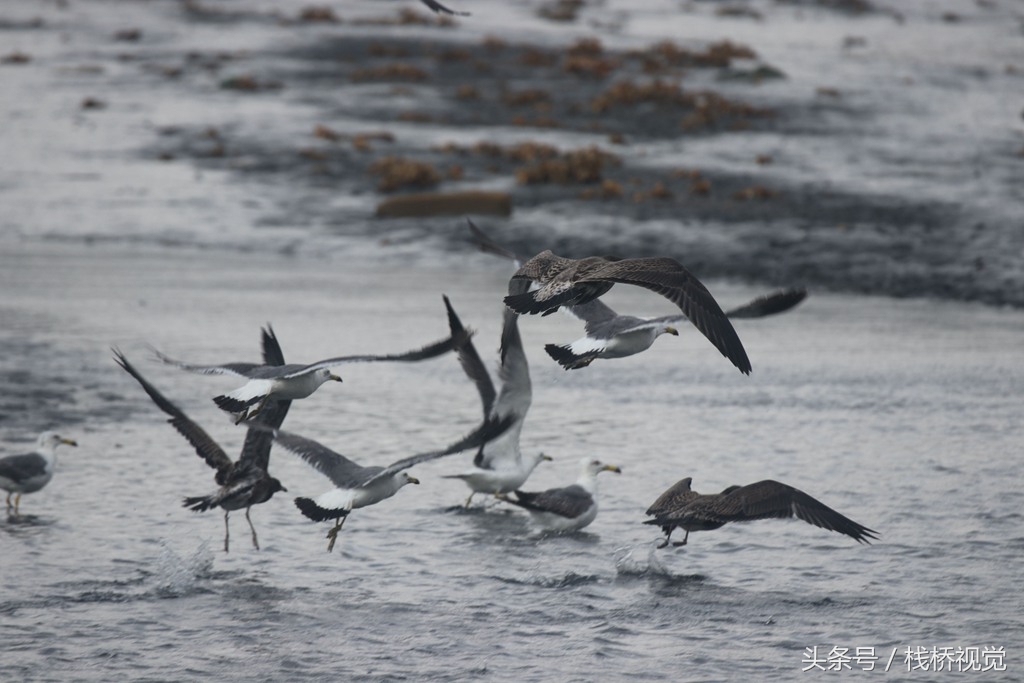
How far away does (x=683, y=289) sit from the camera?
8.81m

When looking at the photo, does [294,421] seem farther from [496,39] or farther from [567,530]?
[496,39]

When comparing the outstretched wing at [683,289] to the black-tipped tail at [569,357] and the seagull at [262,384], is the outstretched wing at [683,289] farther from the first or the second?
the seagull at [262,384]

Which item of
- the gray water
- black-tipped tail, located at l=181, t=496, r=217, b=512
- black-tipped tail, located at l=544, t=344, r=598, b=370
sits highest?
black-tipped tail, located at l=544, t=344, r=598, b=370

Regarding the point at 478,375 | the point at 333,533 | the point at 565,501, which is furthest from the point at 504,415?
the point at 333,533

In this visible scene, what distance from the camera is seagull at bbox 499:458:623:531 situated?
34.6 ft

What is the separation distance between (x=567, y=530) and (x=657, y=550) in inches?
37.3

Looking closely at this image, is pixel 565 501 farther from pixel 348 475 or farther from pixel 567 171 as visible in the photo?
pixel 567 171

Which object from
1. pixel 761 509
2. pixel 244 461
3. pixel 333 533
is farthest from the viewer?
pixel 244 461

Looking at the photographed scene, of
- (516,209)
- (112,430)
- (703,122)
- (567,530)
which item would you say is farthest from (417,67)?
(567,530)

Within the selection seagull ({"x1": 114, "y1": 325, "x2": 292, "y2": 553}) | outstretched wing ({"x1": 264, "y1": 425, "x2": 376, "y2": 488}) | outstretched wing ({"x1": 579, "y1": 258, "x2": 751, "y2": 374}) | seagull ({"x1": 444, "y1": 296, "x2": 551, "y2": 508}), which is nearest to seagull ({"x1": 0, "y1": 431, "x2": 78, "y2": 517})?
seagull ({"x1": 114, "y1": 325, "x2": 292, "y2": 553})

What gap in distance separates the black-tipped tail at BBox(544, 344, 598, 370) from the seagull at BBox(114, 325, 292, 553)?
189cm

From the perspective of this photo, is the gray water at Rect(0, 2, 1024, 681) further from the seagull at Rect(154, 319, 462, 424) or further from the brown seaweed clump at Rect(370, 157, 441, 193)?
the brown seaweed clump at Rect(370, 157, 441, 193)

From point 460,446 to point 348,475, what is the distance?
1.46 metres

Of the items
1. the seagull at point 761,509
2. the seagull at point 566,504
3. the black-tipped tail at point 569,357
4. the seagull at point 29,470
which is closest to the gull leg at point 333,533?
the seagull at point 566,504
